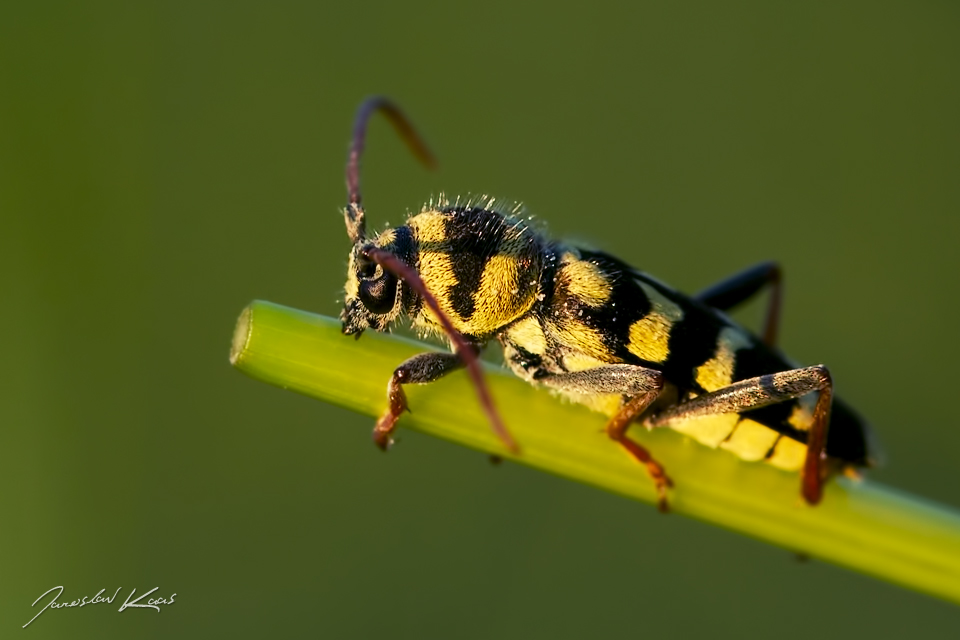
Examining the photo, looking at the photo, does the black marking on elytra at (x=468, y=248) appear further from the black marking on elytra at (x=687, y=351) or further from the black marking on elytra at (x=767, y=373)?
the black marking on elytra at (x=767, y=373)

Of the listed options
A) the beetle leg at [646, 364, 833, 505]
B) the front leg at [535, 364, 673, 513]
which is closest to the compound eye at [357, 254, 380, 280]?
the front leg at [535, 364, 673, 513]

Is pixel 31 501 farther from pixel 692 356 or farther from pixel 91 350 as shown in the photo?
pixel 692 356

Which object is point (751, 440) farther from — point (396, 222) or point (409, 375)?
point (396, 222)

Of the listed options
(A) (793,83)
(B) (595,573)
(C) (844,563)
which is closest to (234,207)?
(B) (595,573)

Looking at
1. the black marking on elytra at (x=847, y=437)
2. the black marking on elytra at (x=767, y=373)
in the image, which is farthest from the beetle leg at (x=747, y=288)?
the black marking on elytra at (x=847, y=437)

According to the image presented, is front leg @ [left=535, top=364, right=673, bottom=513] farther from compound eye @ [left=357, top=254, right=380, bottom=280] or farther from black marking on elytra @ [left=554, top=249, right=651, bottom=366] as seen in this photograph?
compound eye @ [left=357, top=254, right=380, bottom=280]

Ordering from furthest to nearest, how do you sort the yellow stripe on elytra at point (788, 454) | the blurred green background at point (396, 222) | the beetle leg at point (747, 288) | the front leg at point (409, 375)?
the blurred green background at point (396, 222), the beetle leg at point (747, 288), the yellow stripe on elytra at point (788, 454), the front leg at point (409, 375)
